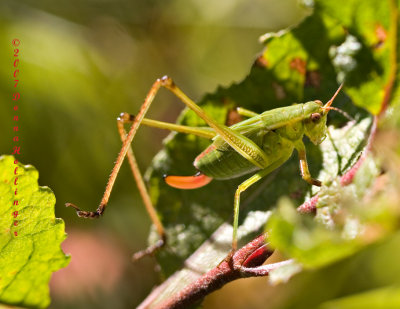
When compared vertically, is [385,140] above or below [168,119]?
below

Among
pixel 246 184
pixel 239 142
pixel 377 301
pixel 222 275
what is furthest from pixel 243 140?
pixel 377 301

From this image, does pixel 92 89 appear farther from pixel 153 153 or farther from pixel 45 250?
pixel 45 250

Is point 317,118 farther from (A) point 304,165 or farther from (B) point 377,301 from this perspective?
(B) point 377,301

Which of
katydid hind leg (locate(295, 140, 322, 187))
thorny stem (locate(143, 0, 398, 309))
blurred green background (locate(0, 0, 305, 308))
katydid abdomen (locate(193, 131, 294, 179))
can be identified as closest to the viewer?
thorny stem (locate(143, 0, 398, 309))

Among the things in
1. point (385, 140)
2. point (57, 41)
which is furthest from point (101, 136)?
point (385, 140)

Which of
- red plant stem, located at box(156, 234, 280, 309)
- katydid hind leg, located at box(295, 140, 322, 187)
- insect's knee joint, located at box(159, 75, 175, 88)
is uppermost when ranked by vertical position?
insect's knee joint, located at box(159, 75, 175, 88)

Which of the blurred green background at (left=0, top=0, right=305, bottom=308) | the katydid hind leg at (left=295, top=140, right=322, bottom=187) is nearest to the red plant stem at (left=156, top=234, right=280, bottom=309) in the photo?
the katydid hind leg at (left=295, top=140, right=322, bottom=187)

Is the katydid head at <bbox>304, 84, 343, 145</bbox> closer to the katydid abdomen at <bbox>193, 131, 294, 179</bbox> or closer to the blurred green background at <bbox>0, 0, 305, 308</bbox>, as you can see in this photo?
the katydid abdomen at <bbox>193, 131, 294, 179</bbox>

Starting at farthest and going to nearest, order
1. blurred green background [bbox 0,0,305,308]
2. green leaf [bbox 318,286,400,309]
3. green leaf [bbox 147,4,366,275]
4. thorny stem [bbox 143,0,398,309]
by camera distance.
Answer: blurred green background [bbox 0,0,305,308] < green leaf [bbox 147,4,366,275] < thorny stem [bbox 143,0,398,309] < green leaf [bbox 318,286,400,309]

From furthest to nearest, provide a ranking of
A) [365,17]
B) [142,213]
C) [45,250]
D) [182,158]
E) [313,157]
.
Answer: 1. [142,213]
2. [182,158]
3. [313,157]
4. [365,17]
5. [45,250]
